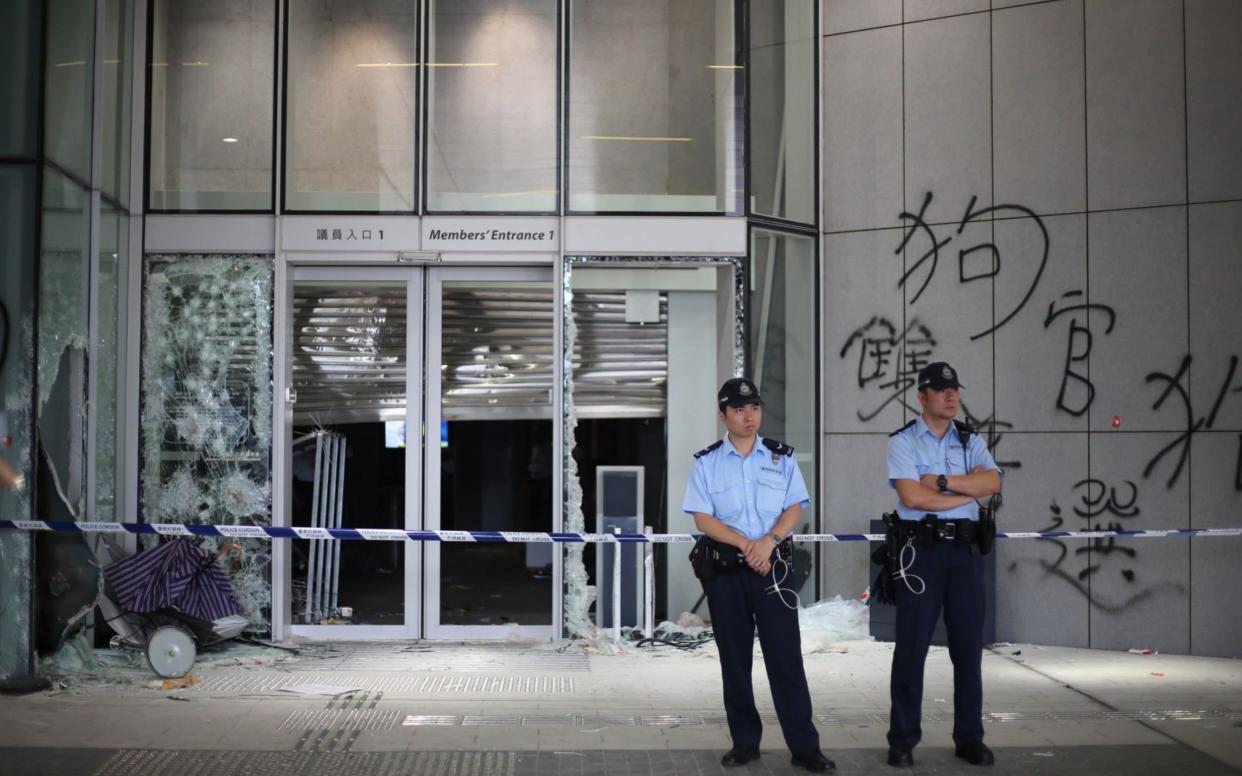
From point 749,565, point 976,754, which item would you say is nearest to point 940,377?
point 749,565

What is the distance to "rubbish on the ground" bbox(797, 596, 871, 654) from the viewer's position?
9.51 meters

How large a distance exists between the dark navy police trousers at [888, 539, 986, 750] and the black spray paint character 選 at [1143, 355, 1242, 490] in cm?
381

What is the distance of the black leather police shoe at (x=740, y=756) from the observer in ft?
19.4

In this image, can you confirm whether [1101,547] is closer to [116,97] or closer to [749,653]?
[749,653]

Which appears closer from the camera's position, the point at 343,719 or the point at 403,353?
the point at 343,719

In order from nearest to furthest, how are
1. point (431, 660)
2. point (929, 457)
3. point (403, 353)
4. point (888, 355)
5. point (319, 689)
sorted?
point (929, 457) → point (319, 689) → point (431, 660) → point (403, 353) → point (888, 355)

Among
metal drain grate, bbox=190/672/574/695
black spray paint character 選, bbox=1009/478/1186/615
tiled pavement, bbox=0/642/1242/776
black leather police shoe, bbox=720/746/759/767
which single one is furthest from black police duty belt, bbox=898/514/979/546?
black spray paint character 選, bbox=1009/478/1186/615

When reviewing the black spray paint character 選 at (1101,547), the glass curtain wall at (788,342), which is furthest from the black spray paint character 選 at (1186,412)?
the glass curtain wall at (788,342)

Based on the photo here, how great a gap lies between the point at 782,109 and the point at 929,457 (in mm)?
4678

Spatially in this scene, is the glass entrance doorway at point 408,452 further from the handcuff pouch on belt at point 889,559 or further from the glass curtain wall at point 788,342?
the handcuff pouch on belt at point 889,559

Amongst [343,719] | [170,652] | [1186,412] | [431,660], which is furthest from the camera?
[1186,412]

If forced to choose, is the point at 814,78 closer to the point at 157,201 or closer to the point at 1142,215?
the point at 1142,215

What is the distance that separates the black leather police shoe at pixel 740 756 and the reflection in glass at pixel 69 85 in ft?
17.2

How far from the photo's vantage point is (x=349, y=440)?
32.4ft
